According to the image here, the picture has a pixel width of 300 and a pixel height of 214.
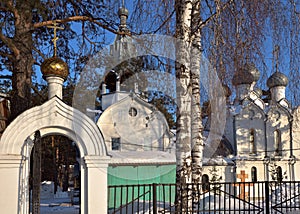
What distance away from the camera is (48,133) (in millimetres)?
5738

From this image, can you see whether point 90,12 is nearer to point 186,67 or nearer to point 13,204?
point 186,67

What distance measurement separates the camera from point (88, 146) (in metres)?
5.71

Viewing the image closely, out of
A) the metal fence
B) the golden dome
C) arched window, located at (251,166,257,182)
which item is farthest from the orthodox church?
the golden dome

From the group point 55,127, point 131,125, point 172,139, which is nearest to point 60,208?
point 131,125

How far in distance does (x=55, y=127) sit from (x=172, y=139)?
1180cm

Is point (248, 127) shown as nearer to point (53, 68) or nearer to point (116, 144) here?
point (116, 144)

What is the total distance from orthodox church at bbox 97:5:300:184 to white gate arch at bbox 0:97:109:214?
3.22 m

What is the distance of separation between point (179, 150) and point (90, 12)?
5.16 m

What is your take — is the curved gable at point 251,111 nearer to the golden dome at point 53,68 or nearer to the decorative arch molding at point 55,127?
the golden dome at point 53,68

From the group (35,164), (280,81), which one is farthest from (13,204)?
(280,81)

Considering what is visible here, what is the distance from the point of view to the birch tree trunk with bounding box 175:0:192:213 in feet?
16.9

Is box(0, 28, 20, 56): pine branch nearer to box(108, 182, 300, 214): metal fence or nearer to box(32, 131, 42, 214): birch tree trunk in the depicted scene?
box(32, 131, 42, 214): birch tree trunk

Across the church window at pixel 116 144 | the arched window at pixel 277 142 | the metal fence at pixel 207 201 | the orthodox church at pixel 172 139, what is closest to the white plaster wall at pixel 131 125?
the orthodox church at pixel 172 139

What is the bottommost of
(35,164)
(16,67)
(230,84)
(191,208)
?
(191,208)
